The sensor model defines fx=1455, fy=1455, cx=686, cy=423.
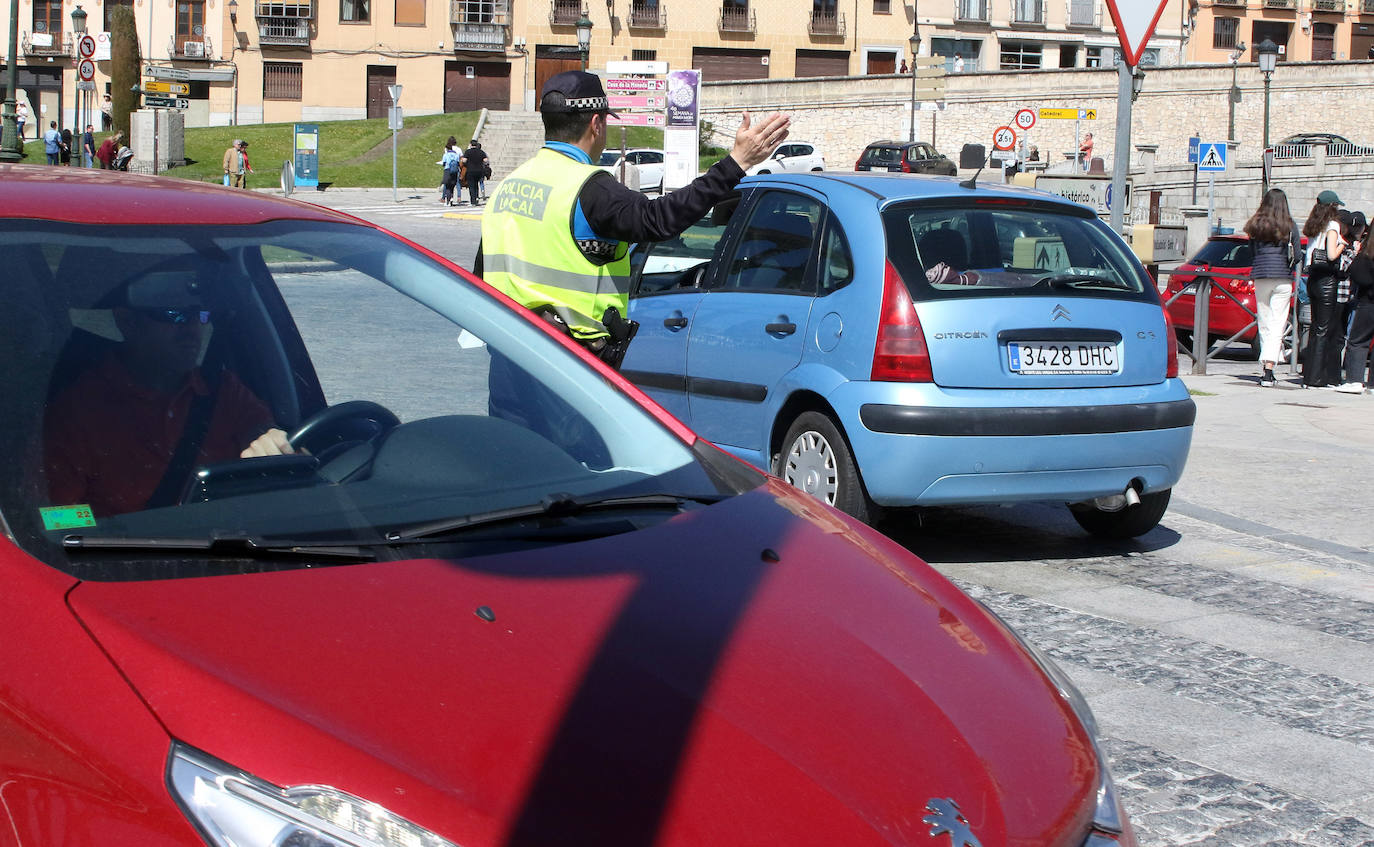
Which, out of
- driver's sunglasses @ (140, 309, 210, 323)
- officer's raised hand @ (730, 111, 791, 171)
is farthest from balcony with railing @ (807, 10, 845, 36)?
driver's sunglasses @ (140, 309, 210, 323)

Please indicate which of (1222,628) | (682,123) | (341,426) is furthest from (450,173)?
(341,426)

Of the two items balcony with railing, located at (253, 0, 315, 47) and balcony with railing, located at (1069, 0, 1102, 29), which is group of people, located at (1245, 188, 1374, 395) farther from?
balcony with railing, located at (1069, 0, 1102, 29)

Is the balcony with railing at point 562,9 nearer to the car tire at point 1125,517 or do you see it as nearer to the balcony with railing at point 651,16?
the balcony with railing at point 651,16

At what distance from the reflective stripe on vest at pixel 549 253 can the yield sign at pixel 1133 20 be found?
569 centimetres

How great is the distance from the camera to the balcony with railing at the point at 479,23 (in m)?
65.8

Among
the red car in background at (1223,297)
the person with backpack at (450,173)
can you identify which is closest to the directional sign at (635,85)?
the red car in background at (1223,297)

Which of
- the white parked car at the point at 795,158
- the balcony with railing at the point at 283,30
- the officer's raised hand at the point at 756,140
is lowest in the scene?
the officer's raised hand at the point at 756,140

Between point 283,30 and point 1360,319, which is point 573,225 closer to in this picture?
point 1360,319

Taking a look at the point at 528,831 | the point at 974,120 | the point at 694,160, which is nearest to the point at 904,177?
the point at 528,831

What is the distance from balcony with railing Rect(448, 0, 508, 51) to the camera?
6575cm

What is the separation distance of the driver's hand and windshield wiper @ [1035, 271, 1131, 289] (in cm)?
400

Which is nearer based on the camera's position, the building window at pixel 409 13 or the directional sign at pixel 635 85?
the directional sign at pixel 635 85

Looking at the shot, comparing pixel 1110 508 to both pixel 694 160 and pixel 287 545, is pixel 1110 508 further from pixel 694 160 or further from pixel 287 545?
pixel 694 160

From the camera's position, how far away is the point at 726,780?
182 centimetres
